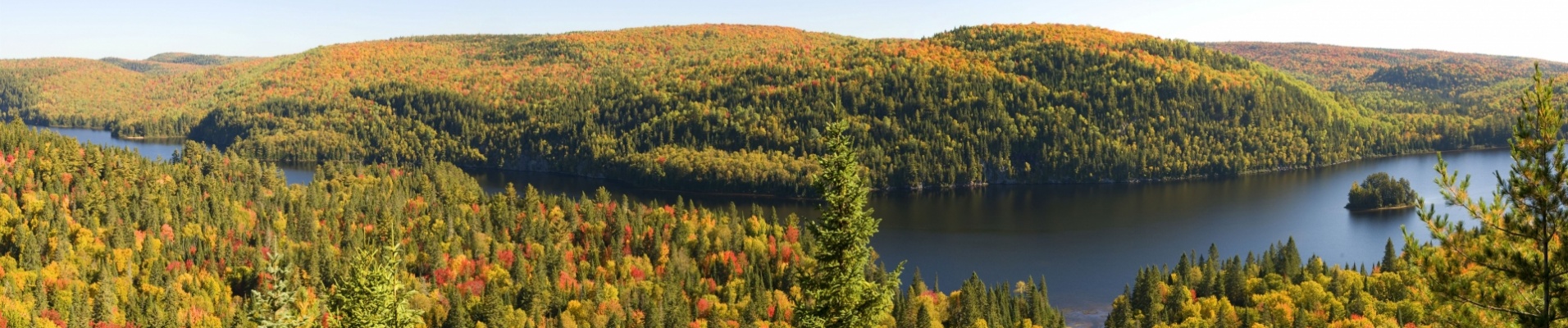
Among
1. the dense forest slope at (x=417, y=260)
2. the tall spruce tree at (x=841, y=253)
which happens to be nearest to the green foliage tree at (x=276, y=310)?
the tall spruce tree at (x=841, y=253)

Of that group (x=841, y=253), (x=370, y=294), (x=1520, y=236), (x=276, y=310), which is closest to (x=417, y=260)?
(x=276, y=310)

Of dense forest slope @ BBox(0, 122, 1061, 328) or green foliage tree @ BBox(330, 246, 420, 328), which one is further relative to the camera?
dense forest slope @ BBox(0, 122, 1061, 328)

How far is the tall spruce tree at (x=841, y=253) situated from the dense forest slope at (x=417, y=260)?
79.9m

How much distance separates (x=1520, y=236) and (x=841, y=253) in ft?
67.0

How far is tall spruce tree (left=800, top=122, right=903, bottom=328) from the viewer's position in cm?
3831

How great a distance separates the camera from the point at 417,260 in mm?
161250

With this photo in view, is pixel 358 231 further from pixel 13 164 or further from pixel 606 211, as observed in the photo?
pixel 13 164

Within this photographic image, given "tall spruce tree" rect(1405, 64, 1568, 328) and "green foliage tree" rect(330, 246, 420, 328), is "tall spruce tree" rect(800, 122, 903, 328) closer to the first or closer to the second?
"tall spruce tree" rect(1405, 64, 1568, 328)

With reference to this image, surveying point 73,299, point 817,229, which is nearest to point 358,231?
point 73,299

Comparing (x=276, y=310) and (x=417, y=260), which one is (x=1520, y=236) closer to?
(x=276, y=310)

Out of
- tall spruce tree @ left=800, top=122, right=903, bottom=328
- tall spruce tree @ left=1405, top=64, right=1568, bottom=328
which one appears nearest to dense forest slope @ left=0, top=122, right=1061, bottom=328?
tall spruce tree @ left=800, top=122, right=903, bottom=328

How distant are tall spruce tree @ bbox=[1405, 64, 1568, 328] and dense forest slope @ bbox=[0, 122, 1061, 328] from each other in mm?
91680

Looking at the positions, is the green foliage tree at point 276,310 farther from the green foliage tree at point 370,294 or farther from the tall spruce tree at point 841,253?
the tall spruce tree at point 841,253

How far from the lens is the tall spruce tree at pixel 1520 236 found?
→ 2850cm
